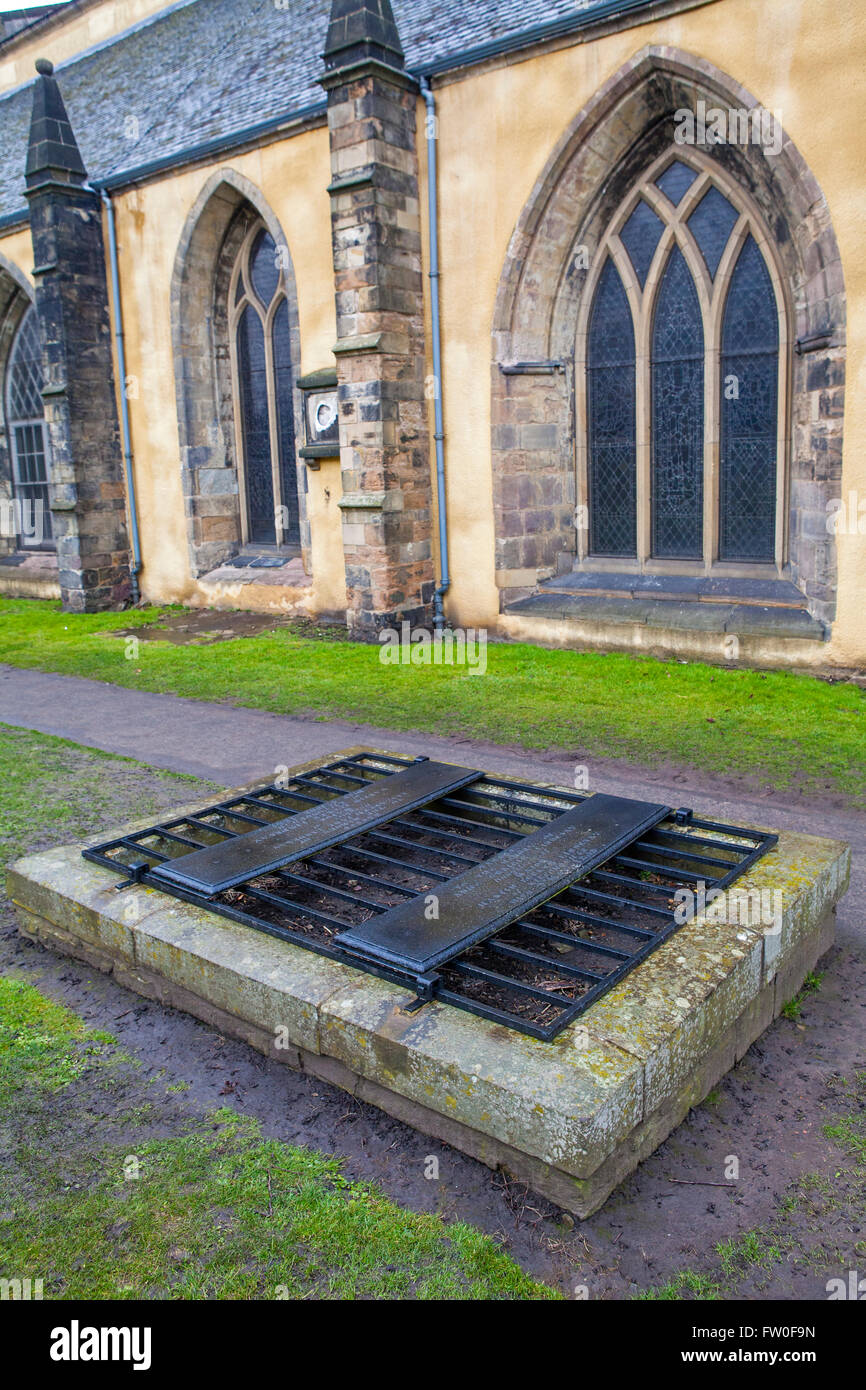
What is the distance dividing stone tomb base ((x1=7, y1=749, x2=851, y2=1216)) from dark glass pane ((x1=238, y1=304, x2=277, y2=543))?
11.6 meters

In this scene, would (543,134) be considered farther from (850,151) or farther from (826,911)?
(826,911)

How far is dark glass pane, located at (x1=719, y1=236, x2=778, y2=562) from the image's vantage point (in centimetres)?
1023

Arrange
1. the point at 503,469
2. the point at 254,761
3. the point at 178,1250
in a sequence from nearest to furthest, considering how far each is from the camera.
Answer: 1. the point at 178,1250
2. the point at 254,761
3. the point at 503,469

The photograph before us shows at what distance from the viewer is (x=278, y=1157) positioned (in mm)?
3072

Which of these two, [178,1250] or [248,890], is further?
[248,890]

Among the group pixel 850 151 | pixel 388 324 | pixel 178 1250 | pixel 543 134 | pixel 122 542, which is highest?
pixel 543 134

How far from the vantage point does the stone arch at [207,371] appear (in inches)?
562

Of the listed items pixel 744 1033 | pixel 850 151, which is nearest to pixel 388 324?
pixel 850 151

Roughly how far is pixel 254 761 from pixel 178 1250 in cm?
485

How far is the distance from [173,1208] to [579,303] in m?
10.6

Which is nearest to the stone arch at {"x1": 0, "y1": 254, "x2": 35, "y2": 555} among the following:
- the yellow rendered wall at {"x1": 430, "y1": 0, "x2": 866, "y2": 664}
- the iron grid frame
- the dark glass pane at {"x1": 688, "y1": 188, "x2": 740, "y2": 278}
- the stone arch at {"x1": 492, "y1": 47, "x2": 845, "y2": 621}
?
the yellow rendered wall at {"x1": 430, "y1": 0, "x2": 866, "y2": 664}

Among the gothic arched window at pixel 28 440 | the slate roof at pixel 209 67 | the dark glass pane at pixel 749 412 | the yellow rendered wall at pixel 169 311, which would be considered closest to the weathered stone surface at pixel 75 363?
the yellow rendered wall at pixel 169 311

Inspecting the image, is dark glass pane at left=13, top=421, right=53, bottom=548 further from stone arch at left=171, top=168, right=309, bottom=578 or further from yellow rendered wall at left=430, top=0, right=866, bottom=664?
yellow rendered wall at left=430, top=0, right=866, bottom=664

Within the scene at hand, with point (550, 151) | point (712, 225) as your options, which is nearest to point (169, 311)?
point (550, 151)
